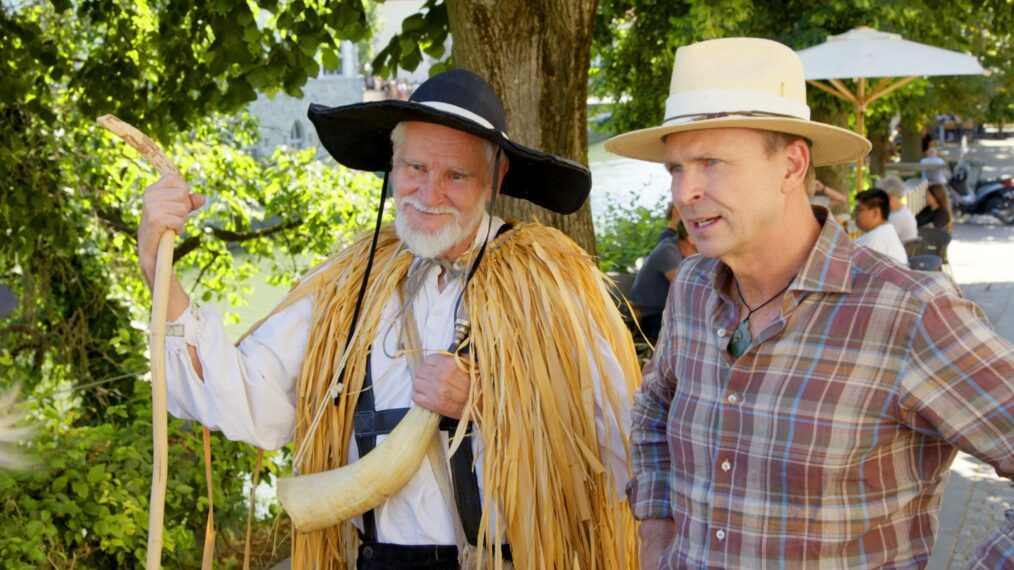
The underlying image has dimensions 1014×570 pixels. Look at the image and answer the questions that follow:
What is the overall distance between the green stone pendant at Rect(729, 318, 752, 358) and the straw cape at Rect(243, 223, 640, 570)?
0.70 metres

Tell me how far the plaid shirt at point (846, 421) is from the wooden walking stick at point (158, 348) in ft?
3.46

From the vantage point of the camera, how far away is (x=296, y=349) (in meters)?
2.67

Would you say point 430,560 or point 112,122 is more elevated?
point 112,122

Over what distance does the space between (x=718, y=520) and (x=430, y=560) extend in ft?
2.61

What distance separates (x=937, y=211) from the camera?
1240 centimetres

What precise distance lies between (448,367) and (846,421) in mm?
983

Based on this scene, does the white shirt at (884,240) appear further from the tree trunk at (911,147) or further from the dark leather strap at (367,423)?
the tree trunk at (911,147)

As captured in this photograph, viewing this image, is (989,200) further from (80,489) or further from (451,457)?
(451,457)

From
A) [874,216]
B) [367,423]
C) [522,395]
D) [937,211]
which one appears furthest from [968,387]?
[937,211]

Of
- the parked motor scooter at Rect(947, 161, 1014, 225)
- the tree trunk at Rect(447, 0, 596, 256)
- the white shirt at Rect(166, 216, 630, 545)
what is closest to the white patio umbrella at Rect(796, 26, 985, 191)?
the tree trunk at Rect(447, 0, 596, 256)

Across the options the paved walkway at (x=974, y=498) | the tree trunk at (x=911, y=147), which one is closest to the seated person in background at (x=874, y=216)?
the paved walkway at (x=974, y=498)

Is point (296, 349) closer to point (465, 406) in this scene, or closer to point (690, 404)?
point (465, 406)

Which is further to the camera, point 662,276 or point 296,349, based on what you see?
point 662,276

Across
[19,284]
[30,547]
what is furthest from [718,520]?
[19,284]
